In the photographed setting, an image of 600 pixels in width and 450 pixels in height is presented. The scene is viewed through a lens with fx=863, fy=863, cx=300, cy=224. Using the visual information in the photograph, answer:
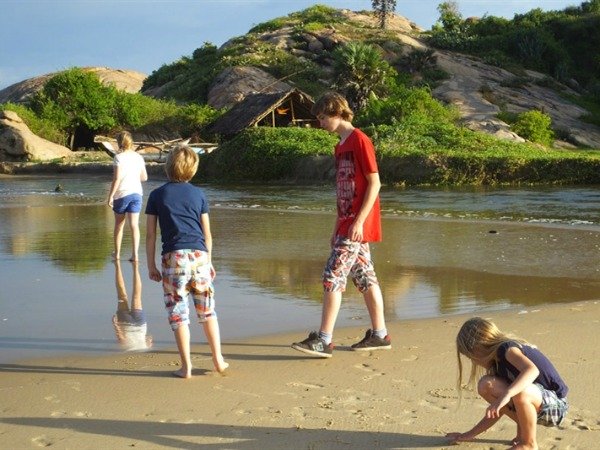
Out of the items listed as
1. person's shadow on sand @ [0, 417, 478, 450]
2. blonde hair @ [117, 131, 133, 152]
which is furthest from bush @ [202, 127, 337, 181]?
person's shadow on sand @ [0, 417, 478, 450]

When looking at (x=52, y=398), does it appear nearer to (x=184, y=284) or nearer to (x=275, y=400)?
(x=184, y=284)

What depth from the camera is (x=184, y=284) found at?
545 centimetres

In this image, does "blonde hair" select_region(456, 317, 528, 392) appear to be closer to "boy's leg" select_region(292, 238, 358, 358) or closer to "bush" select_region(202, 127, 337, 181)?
"boy's leg" select_region(292, 238, 358, 358)

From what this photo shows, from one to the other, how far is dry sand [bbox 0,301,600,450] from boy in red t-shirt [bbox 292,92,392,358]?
0.21 meters

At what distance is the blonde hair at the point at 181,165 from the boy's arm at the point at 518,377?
2.41 m

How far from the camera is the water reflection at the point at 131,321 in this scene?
6301 millimetres

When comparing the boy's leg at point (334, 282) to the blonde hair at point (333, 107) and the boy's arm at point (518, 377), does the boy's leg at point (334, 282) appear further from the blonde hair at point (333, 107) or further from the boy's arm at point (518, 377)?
the boy's arm at point (518, 377)

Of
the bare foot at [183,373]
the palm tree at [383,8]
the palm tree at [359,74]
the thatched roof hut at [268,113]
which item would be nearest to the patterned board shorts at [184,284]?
the bare foot at [183,373]

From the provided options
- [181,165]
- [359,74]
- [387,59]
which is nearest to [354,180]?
[181,165]

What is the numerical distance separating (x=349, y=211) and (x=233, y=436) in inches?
85.8

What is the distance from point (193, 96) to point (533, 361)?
2448 inches

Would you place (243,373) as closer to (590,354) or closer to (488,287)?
(590,354)

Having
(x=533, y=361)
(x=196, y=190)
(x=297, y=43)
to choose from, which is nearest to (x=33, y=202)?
(x=196, y=190)

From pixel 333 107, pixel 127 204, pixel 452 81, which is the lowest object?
pixel 127 204
